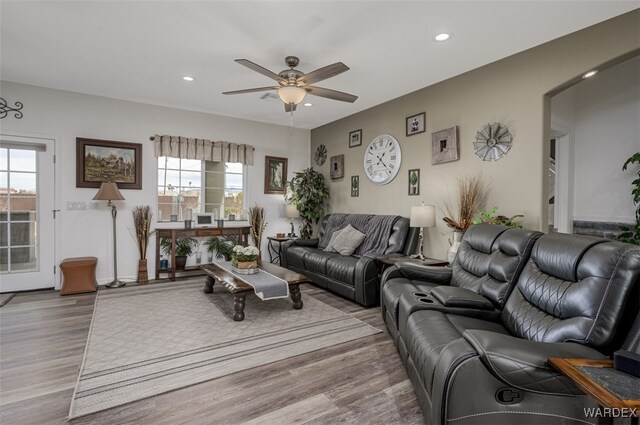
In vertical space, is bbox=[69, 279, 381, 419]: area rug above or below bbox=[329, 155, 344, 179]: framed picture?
below

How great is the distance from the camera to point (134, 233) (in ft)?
16.4

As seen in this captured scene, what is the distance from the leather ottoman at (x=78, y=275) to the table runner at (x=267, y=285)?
233 cm

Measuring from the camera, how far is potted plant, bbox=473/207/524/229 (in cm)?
320

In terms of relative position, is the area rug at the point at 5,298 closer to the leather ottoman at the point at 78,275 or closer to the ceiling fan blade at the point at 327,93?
the leather ottoman at the point at 78,275

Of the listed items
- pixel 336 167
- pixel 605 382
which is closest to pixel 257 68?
pixel 605 382

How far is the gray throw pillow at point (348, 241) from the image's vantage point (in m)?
4.67

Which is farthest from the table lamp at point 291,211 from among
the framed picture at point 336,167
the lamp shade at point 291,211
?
the framed picture at point 336,167

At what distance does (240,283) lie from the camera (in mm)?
3387

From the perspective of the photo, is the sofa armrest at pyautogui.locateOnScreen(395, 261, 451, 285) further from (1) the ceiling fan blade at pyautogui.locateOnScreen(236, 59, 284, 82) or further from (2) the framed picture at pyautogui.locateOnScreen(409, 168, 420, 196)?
(1) the ceiling fan blade at pyautogui.locateOnScreen(236, 59, 284, 82)

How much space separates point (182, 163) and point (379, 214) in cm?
350

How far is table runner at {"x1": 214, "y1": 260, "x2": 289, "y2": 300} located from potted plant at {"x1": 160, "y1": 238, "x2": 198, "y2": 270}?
215cm

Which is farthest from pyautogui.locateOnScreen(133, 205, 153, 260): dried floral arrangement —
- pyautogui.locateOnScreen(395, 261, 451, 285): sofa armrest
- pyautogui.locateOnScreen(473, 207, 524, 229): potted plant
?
pyautogui.locateOnScreen(473, 207, 524, 229): potted plant

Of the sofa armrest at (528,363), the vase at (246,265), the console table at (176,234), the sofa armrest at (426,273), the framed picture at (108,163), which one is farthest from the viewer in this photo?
the console table at (176,234)

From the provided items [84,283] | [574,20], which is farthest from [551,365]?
[84,283]
